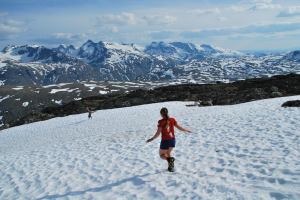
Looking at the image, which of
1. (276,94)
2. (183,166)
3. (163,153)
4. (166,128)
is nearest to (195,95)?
(276,94)

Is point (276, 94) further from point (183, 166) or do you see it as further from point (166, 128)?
point (166, 128)

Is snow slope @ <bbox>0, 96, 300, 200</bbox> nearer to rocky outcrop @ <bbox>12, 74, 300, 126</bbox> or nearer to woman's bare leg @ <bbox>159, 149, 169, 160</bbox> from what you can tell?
woman's bare leg @ <bbox>159, 149, 169, 160</bbox>

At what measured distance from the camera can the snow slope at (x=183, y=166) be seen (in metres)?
13.7

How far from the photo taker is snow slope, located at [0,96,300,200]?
13742 mm

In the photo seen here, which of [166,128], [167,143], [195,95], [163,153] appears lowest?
[195,95]

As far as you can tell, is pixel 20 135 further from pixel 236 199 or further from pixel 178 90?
pixel 236 199

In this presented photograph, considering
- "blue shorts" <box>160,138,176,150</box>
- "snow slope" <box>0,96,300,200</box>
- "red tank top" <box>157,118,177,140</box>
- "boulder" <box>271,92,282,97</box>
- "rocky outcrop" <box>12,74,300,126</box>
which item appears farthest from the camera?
"rocky outcrop" <box>12,74,300,126</box>

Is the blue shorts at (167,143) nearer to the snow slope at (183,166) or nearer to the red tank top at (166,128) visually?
the red tank top at (166,128)

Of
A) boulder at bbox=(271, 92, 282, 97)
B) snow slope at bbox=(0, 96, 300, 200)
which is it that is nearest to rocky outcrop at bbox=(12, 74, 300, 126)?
boulder at bbox=(271, 92, 282, 97)

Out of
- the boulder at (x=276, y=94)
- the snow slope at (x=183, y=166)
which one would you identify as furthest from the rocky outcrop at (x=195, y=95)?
the snow slope at (x=183, y=166)

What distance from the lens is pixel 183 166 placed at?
17.3 m

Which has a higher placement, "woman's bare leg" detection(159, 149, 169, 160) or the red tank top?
the red tank top

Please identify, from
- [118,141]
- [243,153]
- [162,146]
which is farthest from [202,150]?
[118,141]

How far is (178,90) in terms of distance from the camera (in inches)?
2805
